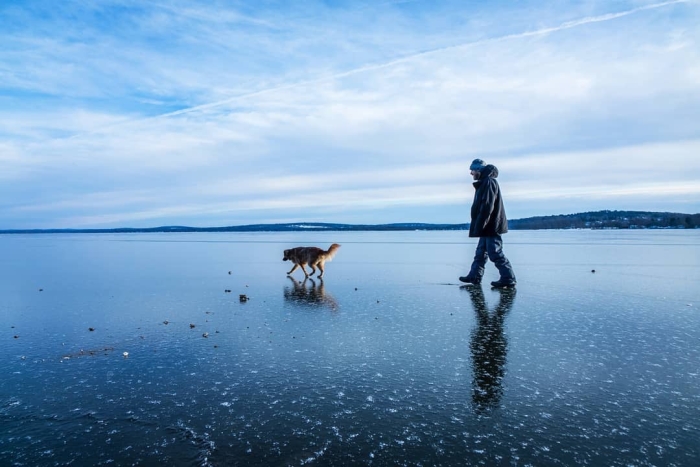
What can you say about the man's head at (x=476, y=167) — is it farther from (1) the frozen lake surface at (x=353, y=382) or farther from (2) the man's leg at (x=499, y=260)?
(1) the frozen lake surface at (x=353, y=382)

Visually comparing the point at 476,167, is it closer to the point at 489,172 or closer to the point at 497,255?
the point at 489,172

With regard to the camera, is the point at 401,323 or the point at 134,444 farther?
the point at 401,323

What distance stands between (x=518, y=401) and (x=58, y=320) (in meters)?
6.93

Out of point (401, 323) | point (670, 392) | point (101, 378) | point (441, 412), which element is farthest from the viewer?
point (401, 323)

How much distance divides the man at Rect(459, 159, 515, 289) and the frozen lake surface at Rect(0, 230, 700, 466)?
2.07 metres

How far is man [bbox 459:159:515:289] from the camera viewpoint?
10.8 metres

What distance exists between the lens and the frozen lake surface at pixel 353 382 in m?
3.04

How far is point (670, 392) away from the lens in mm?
3906

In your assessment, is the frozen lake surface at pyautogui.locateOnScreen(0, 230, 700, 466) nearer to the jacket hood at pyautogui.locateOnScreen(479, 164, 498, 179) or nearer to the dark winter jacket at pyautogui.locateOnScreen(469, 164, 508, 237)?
the dark winter jacket at pyautogui.locateOnScreen(469, 164, 508, 237)

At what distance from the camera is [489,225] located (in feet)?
35.7

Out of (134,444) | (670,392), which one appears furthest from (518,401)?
(134,444)

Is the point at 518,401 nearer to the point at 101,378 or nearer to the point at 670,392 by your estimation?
Result: the point at 670,392

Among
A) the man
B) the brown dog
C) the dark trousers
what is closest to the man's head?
the man

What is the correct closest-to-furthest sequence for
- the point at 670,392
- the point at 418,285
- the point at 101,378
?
the point at 670,392 < the point at 101,378 < the point at 418,285
